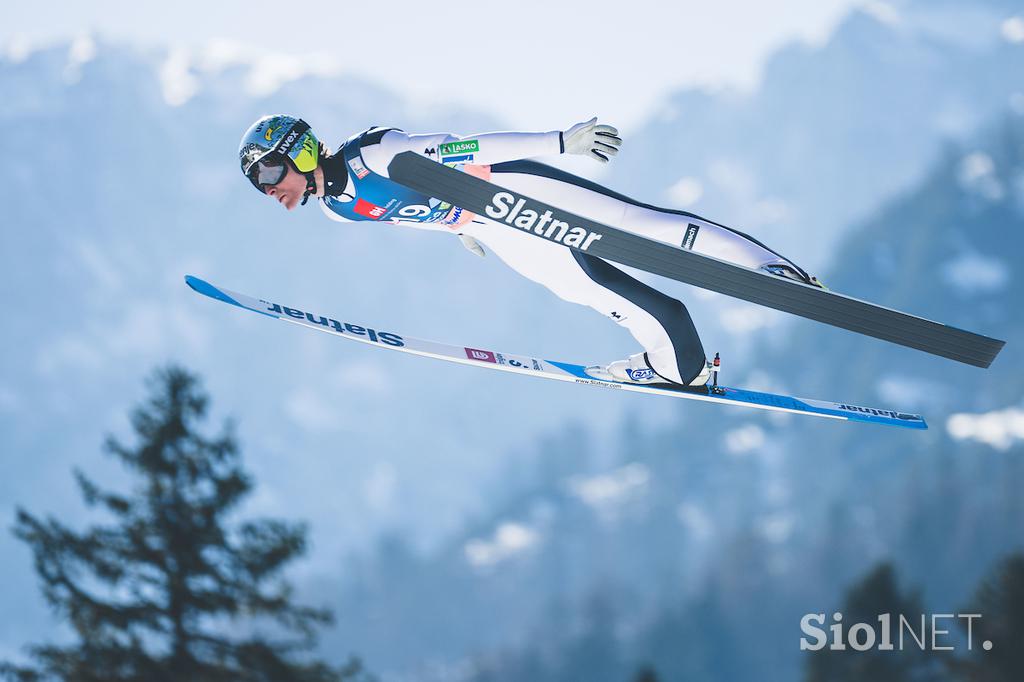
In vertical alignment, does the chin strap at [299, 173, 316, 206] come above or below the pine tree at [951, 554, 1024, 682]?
below

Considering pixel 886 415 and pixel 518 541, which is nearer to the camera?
pixel 886 415

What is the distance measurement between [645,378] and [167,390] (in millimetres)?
11811

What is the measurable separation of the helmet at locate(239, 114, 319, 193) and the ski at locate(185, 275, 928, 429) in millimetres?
1426

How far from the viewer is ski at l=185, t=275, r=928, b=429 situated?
895cm

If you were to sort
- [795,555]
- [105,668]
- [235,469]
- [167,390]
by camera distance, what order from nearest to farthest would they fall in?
1. [105,668]
2. [235,469]
3. [167,390]
4. [795,555]

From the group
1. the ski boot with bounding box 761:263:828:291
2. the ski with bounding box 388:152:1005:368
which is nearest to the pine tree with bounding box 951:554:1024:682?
the ski with bounding box 388:152:1005:368

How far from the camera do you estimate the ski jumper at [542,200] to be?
7.51 metres

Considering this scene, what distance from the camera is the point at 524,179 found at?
7.85 meters

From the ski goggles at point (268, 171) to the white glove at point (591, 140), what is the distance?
1966 millimetres

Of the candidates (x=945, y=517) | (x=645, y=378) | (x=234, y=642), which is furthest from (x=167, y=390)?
(x=945, y=517)

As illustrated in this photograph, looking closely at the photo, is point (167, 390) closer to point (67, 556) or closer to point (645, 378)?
point (67, 556)

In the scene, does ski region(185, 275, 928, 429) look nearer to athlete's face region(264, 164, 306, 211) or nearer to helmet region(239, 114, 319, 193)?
athlete's face region(264, 164, 306, 211)

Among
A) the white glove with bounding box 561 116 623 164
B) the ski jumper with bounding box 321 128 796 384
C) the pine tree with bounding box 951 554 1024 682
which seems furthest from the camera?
the pine tree with bounding box 951 554 1024 682

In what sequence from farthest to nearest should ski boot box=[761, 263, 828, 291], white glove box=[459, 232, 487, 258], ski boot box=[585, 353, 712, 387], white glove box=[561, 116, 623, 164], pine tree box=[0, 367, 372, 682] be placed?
pine tree box=[0, 367, 372, 682] < ski boot box=[585, 353, 712, 387] < white glove box=[459, 232, 487, 258] < ski boot box=[761, 263, 828, 291] < white glove box=[561, 116, 623, 164]
